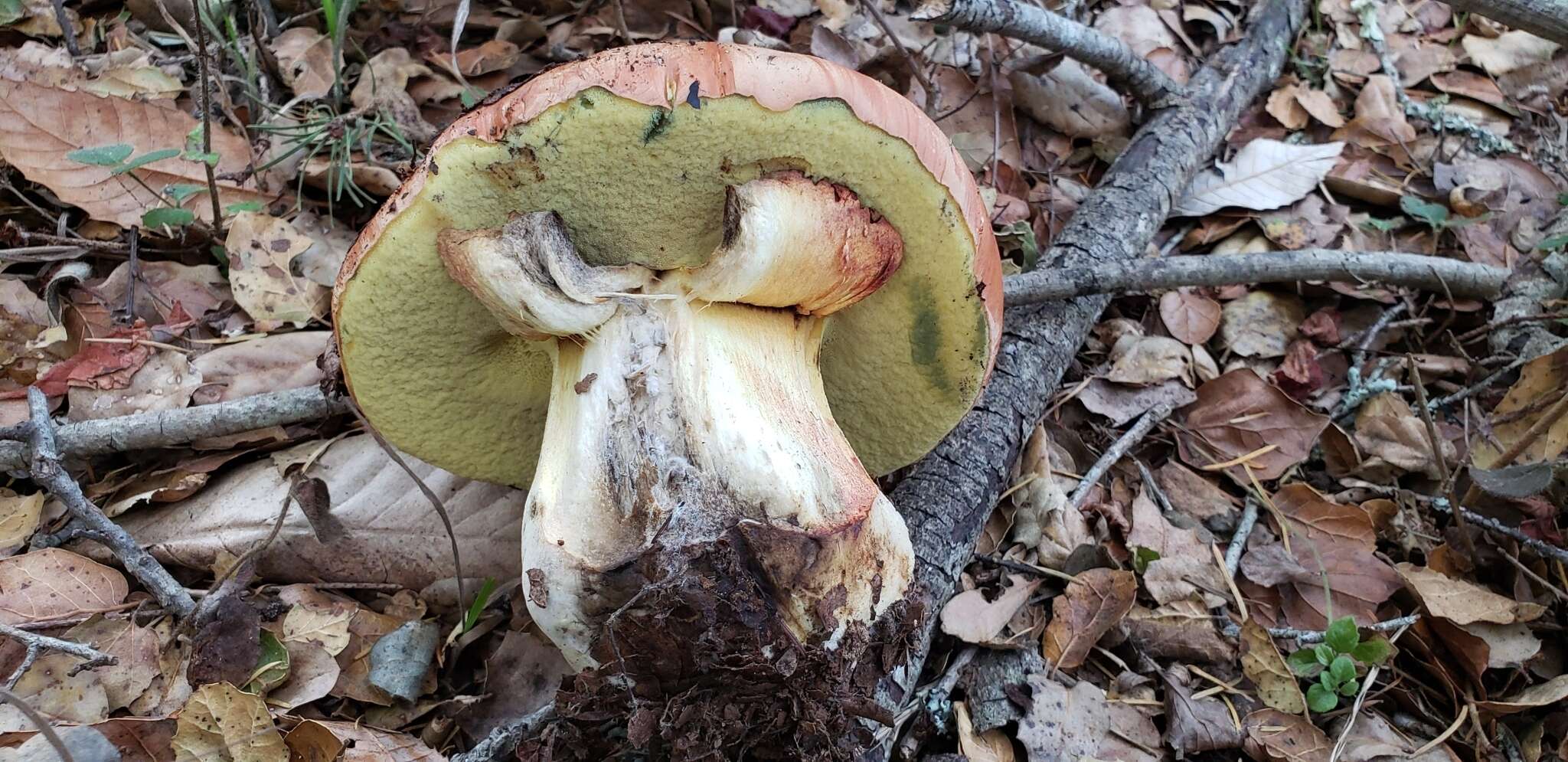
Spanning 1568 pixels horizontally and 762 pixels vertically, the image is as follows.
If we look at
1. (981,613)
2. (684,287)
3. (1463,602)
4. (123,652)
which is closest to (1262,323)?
(1463,602)

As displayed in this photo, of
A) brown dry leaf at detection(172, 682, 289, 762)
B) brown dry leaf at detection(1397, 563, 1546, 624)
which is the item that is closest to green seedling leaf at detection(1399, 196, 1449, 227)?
brown dry leaf at detection(1397, 563, 1546, 624)

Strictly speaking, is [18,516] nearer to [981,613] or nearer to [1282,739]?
[981,613]

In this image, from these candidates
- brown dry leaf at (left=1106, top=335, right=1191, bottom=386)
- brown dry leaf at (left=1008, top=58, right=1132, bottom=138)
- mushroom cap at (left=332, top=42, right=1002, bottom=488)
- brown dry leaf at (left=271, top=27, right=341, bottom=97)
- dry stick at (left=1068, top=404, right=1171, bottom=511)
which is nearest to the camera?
mushroom cap at (left=332, top=42, right=1002, bottom=488)

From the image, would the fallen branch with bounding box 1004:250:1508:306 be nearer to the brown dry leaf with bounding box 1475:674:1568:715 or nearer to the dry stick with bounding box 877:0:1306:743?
the dry stick with bounding box 877:0:1306:743

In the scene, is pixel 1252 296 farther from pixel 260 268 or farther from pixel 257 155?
pixel 257 155

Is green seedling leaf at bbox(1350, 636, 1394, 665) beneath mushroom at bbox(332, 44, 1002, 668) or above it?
beneath

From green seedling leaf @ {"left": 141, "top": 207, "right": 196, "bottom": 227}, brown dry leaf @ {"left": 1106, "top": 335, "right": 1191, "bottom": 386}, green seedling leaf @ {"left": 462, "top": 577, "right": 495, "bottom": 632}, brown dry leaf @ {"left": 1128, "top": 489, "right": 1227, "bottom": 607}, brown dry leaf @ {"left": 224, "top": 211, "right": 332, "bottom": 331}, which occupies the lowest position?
brown dry leaf @ {"left": 1128, "top": 489, "right": 1227, "bottom": 607}

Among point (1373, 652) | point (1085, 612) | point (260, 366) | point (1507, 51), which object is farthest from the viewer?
point (1507, 51)
